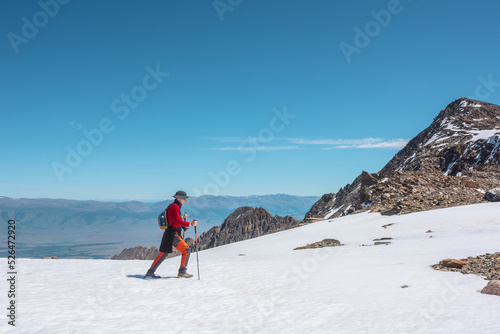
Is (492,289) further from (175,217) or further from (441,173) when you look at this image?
(441,173)

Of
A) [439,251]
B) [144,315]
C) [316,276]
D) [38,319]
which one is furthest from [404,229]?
[38,319]

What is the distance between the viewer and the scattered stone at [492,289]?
768 centimetres

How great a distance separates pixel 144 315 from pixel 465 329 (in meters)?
6.27

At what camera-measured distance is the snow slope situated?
642cm

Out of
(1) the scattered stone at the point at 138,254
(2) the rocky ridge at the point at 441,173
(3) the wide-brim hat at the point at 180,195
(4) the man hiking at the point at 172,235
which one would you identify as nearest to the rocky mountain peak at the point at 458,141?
(2) the rocky ridge at the point at 441,173

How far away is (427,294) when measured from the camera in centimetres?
820

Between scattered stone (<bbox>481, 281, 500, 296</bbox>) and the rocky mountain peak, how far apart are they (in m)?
72.1

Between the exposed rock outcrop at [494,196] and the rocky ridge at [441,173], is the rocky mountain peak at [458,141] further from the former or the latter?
the exposed rock outcrop at [494,196]

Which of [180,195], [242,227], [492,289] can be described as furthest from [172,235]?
[242,227]

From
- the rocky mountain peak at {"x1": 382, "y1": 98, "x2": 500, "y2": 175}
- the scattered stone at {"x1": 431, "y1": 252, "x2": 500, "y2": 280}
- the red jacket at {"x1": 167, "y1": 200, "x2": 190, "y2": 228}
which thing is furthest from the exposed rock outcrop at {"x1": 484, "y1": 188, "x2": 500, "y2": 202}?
the rocky mountain peak at {"x1": 382, "y1": 98, "x2": 500, "y2": 175}

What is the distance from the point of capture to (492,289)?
7.77m

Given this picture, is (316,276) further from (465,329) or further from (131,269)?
(131,269)

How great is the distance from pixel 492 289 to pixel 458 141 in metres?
94.6

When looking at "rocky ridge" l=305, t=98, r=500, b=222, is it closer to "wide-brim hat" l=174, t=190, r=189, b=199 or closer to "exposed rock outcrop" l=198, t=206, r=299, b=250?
"wide-brim hat" l=174, t=190, r=189, b=199
